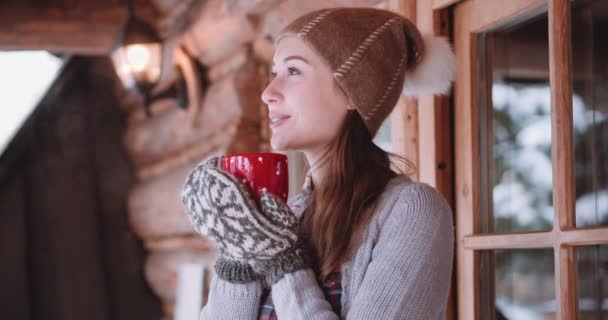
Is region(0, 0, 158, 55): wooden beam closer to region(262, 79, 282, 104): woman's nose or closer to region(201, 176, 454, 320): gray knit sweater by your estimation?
region(262, 79, 282, 104): woman's nose

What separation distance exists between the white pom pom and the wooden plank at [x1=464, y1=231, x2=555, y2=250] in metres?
→ 0.38

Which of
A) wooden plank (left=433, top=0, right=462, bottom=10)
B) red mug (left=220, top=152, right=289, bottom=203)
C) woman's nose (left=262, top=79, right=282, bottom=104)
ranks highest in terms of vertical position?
wooden plank (left=433, top=0, right=462, bottom=10)

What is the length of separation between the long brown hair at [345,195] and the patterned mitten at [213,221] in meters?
0.13

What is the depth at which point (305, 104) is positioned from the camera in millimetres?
1490

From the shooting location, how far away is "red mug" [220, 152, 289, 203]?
4.59 ft

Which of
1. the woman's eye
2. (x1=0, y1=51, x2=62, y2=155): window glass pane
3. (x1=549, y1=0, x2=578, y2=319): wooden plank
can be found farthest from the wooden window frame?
(x1=0, y1=51, x2=62, y2=155): window glass pane

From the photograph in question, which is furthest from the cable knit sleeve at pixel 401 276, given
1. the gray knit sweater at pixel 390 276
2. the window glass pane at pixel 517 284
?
the window glass pane at pixel 517 284

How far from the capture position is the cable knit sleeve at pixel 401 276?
129 cm

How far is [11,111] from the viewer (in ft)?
16.5

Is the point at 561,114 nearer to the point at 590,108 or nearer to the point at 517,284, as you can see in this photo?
the point at 590,108

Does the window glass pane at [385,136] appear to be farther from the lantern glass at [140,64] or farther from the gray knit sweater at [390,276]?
the lantern glass at [140,64]

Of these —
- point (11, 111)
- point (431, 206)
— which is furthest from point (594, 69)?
point (11, 111)

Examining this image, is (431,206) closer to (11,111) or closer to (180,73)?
(180,73)

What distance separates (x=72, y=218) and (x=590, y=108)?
3683mm
